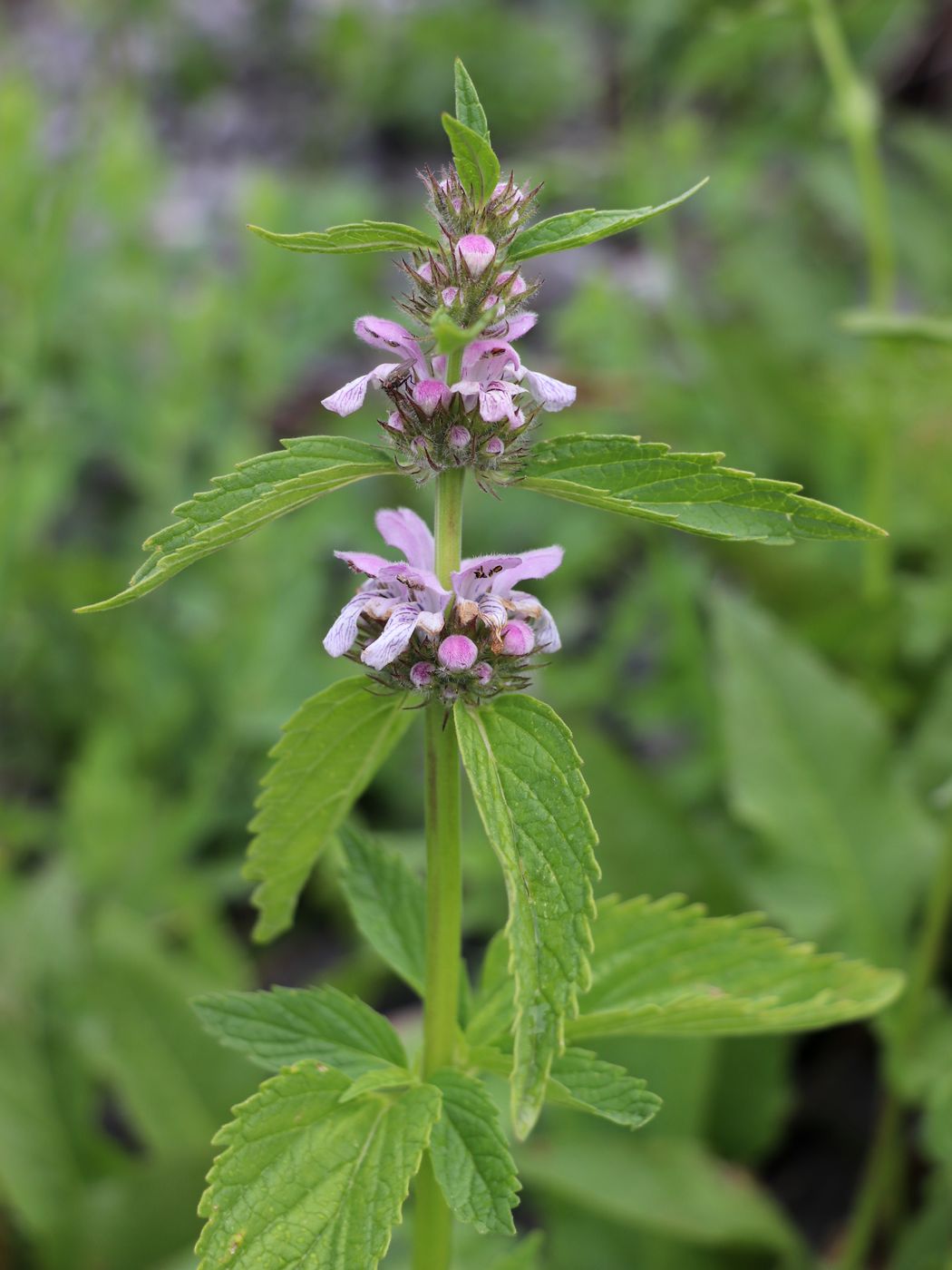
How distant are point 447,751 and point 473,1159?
321mm

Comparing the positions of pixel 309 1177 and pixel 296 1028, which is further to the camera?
pixel 296 1028

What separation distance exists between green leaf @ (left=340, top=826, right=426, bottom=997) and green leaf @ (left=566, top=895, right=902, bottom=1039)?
6.8 inches

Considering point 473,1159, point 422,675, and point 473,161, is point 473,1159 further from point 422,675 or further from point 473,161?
point 473,161

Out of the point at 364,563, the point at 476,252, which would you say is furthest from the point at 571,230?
the point at 364,563

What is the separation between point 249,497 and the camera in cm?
90

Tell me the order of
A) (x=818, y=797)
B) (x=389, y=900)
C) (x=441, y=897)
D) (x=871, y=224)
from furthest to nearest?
1. (x=871, y=224)
2. (x=818, y=797)
3. (x=389, y=900)
4. (x=441, y=897)

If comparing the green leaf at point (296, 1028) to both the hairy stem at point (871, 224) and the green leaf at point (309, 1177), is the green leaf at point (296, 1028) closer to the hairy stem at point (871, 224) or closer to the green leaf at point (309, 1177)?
the green leaf at point (309, 1177)

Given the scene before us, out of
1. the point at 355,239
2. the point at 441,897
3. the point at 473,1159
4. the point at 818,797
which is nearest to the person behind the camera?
the point at 355,239

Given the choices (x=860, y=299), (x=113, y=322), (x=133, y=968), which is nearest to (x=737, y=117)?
(x=860, y=299)

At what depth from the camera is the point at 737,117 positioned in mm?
5625

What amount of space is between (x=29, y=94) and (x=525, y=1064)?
345cm

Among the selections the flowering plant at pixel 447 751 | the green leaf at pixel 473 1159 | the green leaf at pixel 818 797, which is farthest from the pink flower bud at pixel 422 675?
the green leaf at pixel 818 797

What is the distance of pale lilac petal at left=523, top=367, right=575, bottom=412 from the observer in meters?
0.94

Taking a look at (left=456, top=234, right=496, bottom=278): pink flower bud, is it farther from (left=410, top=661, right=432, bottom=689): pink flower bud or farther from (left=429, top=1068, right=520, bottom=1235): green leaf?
(left=429, top=1068, right=520, bottom=1235): green leaf
